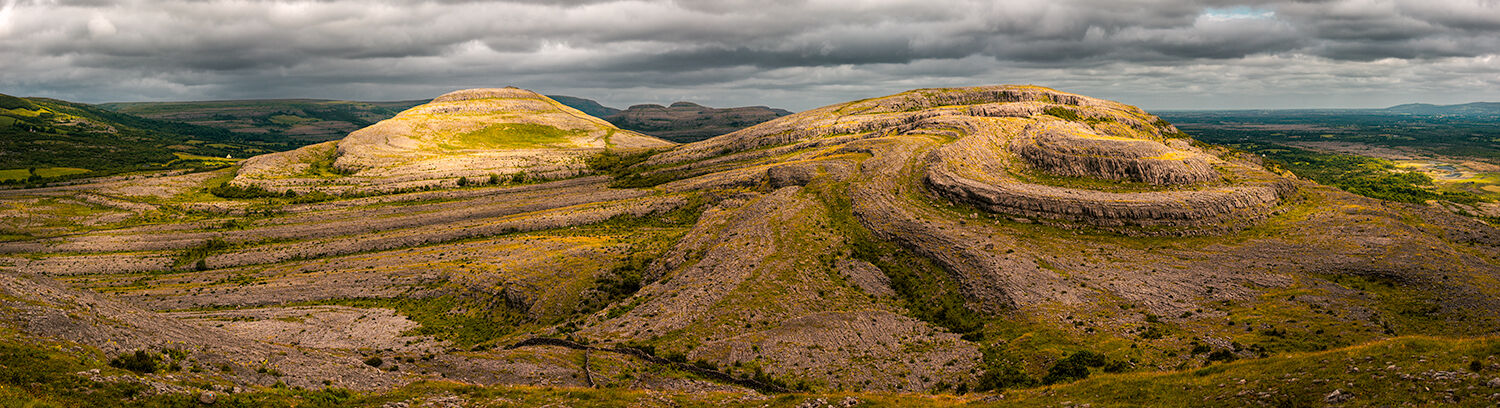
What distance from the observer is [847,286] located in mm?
56750

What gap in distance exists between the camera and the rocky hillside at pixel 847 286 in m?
32.9

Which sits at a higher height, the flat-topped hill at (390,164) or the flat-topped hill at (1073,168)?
the flat-topped hill at (1073,168)

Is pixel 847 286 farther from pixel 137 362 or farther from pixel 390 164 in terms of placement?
pixel 390 164

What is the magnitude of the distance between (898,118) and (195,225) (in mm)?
127747

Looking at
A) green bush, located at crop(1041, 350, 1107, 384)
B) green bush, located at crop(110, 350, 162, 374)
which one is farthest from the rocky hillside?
green bush, located at crop(110, 350, 162, 374)

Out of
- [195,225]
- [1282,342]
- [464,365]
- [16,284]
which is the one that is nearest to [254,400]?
[464,365]

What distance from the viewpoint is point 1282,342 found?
39500mm

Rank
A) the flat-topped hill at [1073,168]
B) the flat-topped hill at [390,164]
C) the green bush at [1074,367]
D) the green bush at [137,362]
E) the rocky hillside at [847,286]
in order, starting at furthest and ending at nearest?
the flat-topped hill at [390,164]
the flat-topped hill at [1073,168]
the green bush at [1074,367]
the rocky hillside at [847,286]
the green bush at [137,362]

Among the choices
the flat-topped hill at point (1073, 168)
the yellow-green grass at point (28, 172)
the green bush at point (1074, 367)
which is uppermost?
the flat-topped hill at point (1073, 168)

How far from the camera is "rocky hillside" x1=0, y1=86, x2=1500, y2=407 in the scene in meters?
32.9

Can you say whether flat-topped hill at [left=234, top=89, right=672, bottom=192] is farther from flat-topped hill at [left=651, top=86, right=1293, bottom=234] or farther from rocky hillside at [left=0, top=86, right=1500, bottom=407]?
flat-topped hill at [left=651, top=86, right=1293, bottom=234]

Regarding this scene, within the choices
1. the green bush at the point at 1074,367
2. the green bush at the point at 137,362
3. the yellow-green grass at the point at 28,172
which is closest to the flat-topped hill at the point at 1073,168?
the green bush at the point at 1074,367

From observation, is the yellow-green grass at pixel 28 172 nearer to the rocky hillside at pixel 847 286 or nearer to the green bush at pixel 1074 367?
the rocky hillside at pixel 847 286

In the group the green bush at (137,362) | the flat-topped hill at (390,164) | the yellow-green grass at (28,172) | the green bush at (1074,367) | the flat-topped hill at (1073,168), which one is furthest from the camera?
the yellow-green grass at (28,172)
